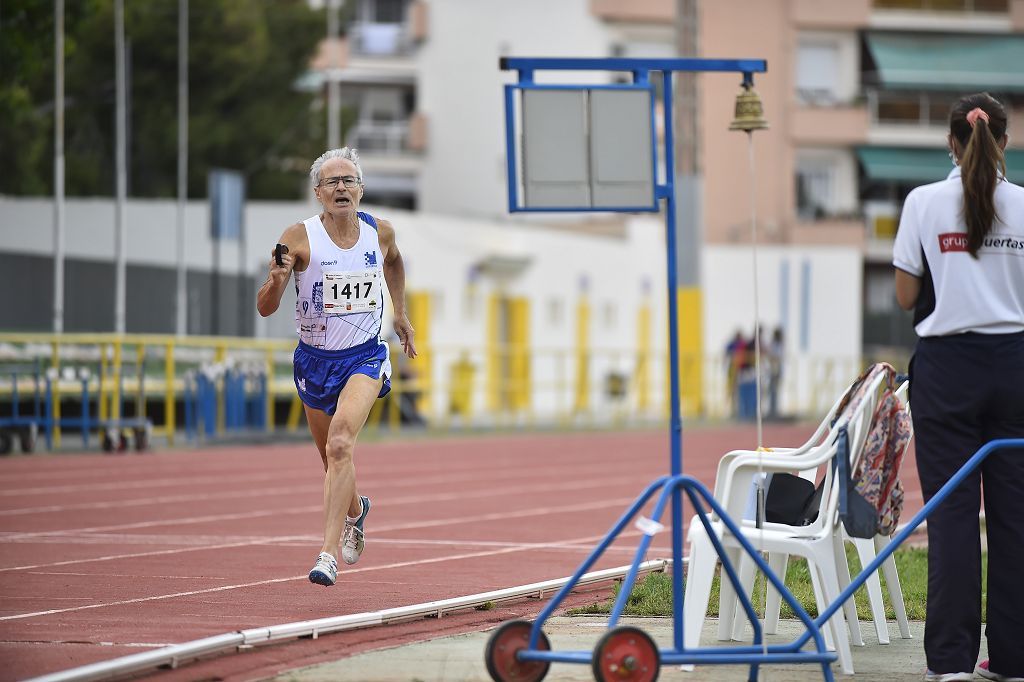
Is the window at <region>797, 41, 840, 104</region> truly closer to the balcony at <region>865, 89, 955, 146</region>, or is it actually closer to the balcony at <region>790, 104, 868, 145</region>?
the balcony at <region>790, 104, 868, 145</region>

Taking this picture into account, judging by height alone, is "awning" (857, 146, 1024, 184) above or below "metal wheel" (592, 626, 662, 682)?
above

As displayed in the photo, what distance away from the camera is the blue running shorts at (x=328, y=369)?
9664 mm

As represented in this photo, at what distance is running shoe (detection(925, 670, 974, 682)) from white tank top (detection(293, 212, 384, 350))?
367 cm

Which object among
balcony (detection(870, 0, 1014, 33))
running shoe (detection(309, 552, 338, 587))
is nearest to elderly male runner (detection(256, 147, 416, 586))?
running shoe (detection(309, 552, 338, 587))

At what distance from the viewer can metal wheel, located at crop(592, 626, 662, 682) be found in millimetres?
6188

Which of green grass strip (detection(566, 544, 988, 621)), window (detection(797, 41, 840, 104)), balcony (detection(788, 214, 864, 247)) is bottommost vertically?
green grass strip (detection(566, 544, 988, 621))

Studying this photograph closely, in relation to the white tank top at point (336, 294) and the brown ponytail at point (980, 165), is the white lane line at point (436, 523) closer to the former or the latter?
the white tank top at point (336, 294)

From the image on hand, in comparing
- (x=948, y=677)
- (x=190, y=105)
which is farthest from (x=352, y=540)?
(x=190, y=105)

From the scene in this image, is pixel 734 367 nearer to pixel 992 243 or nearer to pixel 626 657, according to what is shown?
pixel 992 243

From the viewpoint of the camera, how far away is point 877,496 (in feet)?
23.3

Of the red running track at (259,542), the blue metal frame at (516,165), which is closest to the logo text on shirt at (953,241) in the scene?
the blue metal frame at (516,165)

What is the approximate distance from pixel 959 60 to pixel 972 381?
195ft

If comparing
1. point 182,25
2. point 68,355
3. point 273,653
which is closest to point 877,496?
point 273,653

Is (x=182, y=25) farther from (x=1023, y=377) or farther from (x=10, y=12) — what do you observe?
(x=1023, y=377)
